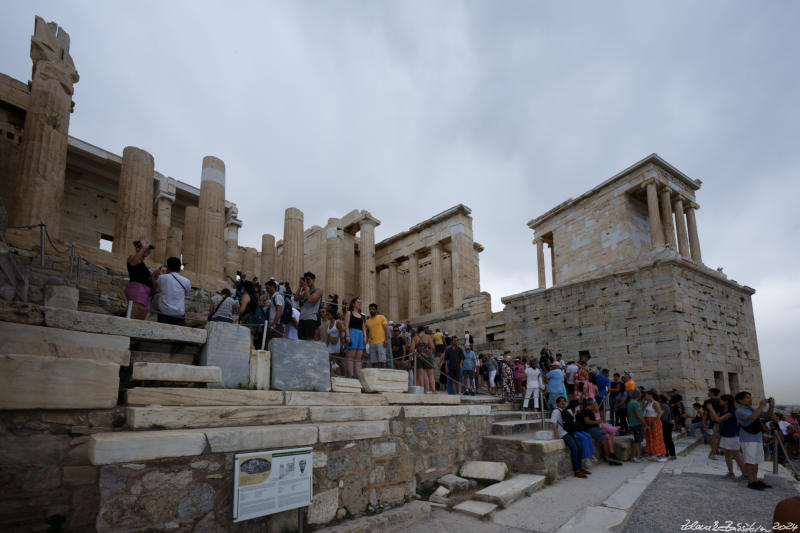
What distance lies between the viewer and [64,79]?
1259 cm

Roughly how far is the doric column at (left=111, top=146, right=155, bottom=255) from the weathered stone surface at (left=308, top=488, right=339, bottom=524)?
1197 centimetres

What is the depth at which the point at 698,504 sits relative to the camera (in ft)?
19.5

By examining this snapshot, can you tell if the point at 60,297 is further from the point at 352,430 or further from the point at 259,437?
the point at 352,430

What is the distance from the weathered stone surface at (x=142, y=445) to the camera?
3100 mm

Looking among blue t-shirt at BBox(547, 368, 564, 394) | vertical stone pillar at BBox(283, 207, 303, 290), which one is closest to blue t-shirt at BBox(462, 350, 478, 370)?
blue t-shirt at BBox(547, 368, 564, 394)

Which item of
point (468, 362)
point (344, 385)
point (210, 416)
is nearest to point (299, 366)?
point (344, 385)

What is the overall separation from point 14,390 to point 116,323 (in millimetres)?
1191

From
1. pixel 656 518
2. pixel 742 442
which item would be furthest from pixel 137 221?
pixel 742 442

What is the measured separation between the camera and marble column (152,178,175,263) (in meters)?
18.3

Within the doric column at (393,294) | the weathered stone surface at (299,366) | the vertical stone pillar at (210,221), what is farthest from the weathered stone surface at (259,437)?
the doric column at (393,294)

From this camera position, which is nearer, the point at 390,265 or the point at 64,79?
the point at 64,79

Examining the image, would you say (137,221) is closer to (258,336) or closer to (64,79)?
(64,79)

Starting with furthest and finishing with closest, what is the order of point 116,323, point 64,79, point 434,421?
point 64,79 < point 434,421 < point 116,323

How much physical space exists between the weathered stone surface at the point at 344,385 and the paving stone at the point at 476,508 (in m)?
2.06
